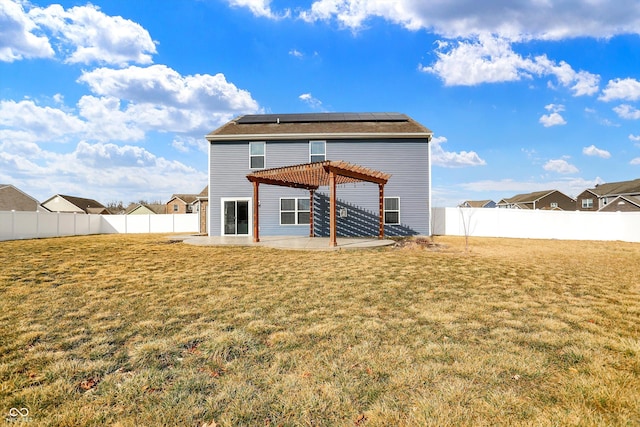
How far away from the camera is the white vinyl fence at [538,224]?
1683cm

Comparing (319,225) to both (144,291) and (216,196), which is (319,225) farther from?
(144,291)

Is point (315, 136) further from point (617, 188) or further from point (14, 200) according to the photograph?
point (617, 188)

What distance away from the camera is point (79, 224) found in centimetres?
2242

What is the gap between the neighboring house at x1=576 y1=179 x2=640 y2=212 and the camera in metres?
36.2

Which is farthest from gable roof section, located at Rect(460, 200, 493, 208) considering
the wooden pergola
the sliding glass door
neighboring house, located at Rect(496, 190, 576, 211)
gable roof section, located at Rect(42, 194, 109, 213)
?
gable roof section, located at Rect(42, 194, 109, 213)

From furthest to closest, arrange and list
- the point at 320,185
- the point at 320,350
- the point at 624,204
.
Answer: the point at 624,204, the point at 320,185, the point at 320,350

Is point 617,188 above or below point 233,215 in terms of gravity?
above

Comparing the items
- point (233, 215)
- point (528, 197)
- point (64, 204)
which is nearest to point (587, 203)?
point (528, 197)

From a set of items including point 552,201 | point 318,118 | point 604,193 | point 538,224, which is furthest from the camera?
point 552,201

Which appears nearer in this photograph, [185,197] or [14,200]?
[14,200]

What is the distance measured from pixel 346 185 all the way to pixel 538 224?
38.1ft

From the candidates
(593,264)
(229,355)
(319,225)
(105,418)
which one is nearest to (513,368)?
(229,355)

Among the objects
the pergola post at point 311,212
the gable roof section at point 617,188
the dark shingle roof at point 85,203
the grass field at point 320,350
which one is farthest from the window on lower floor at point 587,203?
the dark shingle roof at point 85,203

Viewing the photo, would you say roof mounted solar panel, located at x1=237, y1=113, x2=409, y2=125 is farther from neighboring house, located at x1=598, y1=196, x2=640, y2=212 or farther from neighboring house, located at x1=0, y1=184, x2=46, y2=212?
neighboring house, located at x1=598, y1=196, x2=640, y2=212
